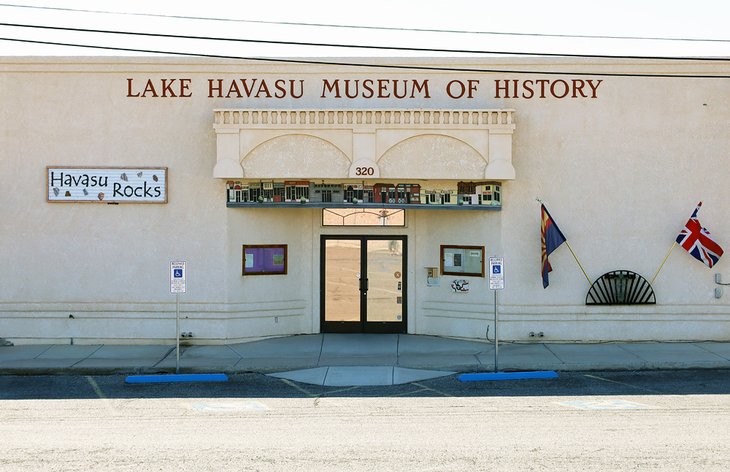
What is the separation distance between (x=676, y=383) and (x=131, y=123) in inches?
455

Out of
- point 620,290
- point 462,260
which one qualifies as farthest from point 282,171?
point 620,290

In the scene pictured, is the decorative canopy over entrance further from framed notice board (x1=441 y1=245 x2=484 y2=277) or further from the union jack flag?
the union jack flag

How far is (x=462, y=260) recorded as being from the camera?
18.1 metres

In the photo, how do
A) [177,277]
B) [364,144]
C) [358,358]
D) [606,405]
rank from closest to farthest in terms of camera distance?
[606,405], [177,277], [358,358], [364,144]

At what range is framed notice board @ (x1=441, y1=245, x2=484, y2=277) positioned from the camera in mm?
17875

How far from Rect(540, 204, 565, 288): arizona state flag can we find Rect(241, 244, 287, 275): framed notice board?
5496 mm

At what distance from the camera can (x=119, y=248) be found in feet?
57.7

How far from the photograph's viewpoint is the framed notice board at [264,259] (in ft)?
59.1

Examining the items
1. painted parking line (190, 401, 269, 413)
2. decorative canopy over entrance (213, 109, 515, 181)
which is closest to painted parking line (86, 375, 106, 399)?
painted parking line (190, 401, 269, 413)

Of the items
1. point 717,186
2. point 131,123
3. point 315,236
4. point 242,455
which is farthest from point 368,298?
point 242,455

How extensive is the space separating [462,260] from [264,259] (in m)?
4.25

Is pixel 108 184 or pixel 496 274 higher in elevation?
pixel 108 184

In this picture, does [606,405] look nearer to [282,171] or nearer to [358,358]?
[358,358]

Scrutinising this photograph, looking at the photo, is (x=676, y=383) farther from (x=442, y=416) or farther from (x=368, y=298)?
(x=368, y=298)
